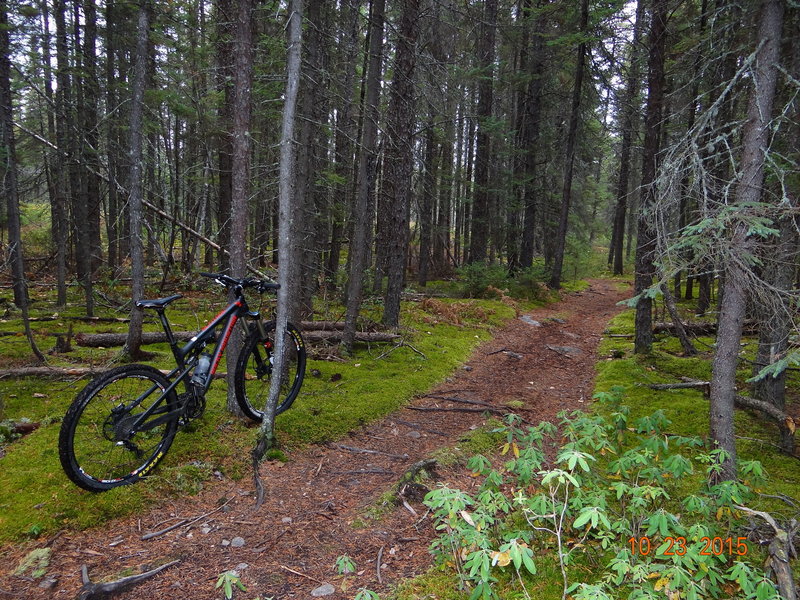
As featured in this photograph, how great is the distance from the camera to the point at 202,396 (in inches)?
178

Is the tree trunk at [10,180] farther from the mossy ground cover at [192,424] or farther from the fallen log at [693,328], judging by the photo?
the fallen log at [693,328]

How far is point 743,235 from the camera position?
3.41 m

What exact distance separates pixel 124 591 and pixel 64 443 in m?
1.27

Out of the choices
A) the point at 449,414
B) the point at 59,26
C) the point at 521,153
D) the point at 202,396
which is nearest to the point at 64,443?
the point at 202,396

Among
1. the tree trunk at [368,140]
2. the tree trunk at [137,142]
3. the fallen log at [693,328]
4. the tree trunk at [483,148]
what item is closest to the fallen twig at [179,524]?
the tree trunk at [137,142]

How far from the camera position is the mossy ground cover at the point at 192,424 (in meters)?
3.55

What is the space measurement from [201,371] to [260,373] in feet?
3.18

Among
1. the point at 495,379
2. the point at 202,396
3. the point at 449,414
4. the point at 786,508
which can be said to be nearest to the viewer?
the point at 786,508

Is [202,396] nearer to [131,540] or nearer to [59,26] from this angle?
[131,540]

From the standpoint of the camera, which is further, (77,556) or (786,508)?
(786,508)

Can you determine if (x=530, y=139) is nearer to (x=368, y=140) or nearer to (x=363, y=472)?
(x=368, y=140)

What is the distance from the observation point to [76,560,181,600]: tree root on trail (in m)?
2.73

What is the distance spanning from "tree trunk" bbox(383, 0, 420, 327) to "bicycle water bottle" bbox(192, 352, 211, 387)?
507 cm

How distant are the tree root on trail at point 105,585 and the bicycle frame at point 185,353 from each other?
126 cm
